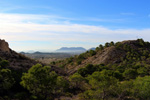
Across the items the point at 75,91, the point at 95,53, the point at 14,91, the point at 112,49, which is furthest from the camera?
the point at 95,53

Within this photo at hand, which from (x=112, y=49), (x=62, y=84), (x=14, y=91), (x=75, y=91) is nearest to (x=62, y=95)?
(x=62, y=84)

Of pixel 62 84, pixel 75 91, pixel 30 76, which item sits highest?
pixel 30 76

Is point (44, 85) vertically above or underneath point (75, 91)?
above

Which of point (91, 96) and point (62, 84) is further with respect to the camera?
point (62, 84)

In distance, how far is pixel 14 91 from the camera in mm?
24578

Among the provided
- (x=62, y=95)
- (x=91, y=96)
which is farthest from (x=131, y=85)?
(x=62, y=95)

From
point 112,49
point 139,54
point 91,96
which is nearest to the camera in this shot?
point 91,96

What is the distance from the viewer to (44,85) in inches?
811

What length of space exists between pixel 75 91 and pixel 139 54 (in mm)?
47094

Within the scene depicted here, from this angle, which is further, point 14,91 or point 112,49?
point 112,49

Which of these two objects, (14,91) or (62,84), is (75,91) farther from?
(14,91)

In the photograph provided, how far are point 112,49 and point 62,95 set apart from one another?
162 ft

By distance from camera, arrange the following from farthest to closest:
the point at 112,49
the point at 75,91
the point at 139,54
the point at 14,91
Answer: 1. the point at 112,49
2. the point at 139,54
3. the point at 75,91
4. the point at 14,91

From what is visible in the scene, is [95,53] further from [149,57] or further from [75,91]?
[75,91]
